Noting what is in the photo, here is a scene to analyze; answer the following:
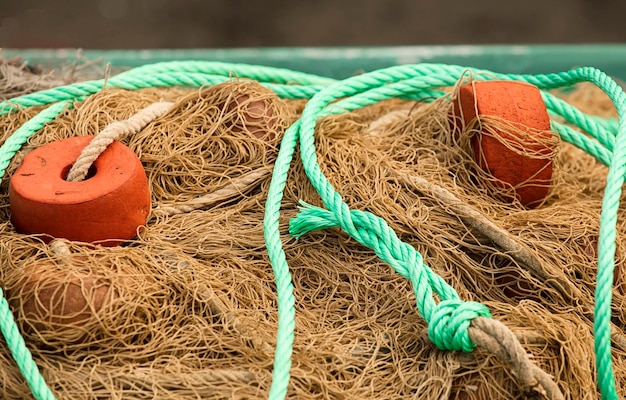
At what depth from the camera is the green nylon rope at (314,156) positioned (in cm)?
136

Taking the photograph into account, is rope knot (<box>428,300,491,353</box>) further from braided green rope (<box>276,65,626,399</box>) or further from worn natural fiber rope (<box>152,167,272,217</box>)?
worn natural fiber rope (<box>152,167,272,217</box>)

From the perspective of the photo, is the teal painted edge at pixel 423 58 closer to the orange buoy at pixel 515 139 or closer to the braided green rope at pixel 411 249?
the braided green rope at pixel 411 249

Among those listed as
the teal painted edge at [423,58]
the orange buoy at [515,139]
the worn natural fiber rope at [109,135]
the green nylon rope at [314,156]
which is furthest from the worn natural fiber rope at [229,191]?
the teal painted edge at [423,58]

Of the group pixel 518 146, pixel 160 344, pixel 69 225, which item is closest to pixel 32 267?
pixel 69 225

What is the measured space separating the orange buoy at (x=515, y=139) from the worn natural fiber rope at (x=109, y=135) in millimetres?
730

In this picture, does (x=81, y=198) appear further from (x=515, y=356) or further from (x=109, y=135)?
(x=515, y=356)

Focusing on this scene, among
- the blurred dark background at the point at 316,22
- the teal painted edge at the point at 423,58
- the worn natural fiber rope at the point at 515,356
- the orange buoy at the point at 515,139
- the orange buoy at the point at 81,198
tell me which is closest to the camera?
the worn natural fiber rope at the point at 515,356

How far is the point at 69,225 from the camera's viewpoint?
58.1 inches

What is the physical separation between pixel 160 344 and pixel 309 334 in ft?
0.93

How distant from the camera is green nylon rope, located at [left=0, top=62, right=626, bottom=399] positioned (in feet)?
4.46

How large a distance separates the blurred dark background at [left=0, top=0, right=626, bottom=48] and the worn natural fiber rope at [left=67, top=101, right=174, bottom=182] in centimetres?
357

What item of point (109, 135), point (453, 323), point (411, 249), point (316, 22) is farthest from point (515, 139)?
point (316, 22)

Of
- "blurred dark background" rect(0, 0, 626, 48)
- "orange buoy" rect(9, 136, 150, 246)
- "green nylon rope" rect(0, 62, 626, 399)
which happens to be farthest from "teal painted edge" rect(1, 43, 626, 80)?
"blurred dark background" rect(0, 0, 626, 48)

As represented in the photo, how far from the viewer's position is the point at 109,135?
1.60 metres
